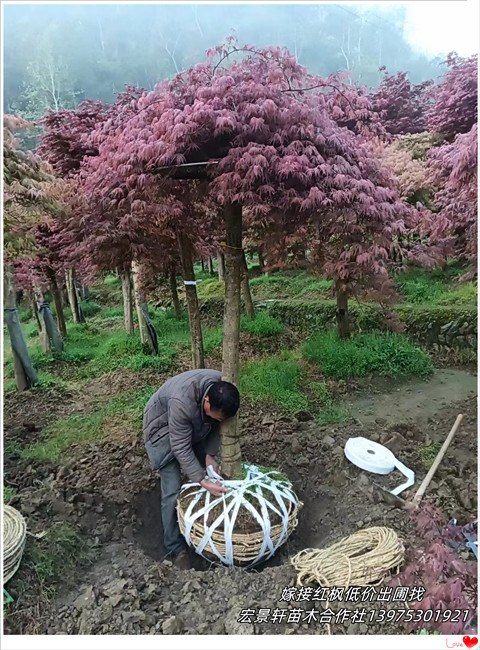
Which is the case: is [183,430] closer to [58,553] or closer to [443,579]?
[58,553]

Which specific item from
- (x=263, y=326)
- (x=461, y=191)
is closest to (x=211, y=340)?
(x=263, y=326)

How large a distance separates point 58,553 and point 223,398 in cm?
102

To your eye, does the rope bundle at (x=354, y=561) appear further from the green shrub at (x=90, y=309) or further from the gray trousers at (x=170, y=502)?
the green shrub at (x=90, y=309)

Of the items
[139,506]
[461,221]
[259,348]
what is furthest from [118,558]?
[259,348]

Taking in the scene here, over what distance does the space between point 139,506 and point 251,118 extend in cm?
213

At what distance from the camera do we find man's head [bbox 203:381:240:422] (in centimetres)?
180

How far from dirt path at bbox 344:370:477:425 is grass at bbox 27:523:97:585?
2.08 metres

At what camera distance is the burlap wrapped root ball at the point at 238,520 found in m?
1.93

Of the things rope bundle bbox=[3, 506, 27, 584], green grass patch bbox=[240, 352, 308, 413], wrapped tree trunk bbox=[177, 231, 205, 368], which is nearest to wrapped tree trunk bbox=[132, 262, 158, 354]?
wrapped tree trunk bbox=[177, 231, 205, 368]

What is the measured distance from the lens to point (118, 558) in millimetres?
1981

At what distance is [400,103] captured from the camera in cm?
655

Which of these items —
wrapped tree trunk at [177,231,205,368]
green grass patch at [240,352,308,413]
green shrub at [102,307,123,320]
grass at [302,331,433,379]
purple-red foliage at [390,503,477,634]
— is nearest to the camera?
purple-red foliage at [390,503,477,634]

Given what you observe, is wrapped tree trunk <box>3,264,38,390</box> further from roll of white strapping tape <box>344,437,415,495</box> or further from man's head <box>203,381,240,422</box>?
roll of white strapping tape <box>344,437,415,495</box>

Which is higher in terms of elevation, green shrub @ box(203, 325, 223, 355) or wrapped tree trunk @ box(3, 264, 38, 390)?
wrapped tree trunk @ box(3, 264, 38, 390)
